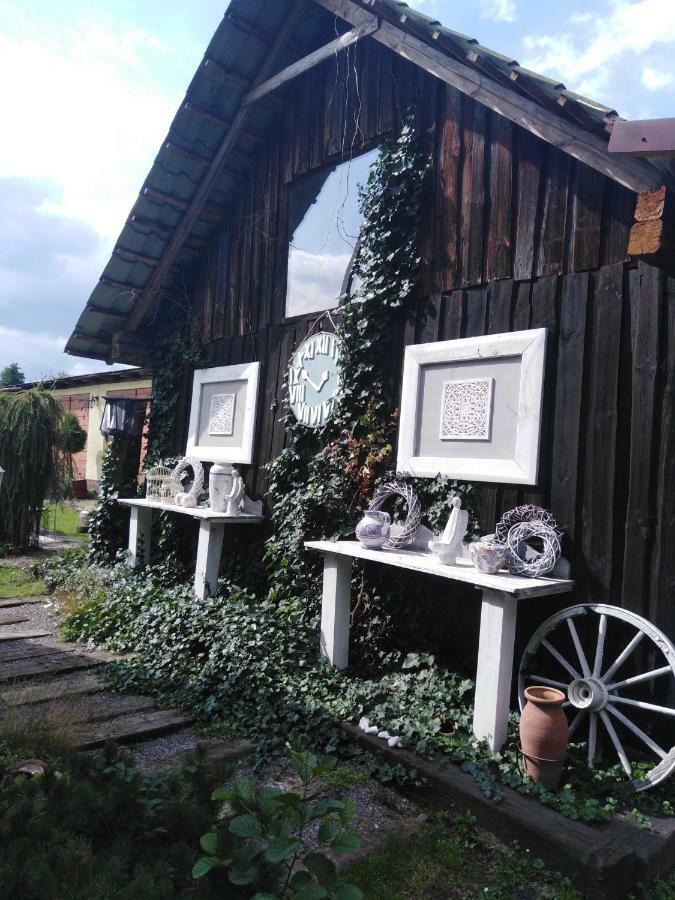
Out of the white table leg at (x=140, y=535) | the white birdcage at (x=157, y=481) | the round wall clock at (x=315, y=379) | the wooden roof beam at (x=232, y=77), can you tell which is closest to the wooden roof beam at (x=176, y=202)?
the wooden roof beam at (x=232, y=77)

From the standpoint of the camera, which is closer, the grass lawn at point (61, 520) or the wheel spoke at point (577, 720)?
the wheel spoke at point (577, 720)

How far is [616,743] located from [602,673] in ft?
1.43

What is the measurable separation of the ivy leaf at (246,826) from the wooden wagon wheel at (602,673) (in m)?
2.21

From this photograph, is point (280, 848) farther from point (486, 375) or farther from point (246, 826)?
point (486, 375)

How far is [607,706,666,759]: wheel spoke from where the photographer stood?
11.0ft

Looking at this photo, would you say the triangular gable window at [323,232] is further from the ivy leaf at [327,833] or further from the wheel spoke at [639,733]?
the ivy leaf at [327,833]

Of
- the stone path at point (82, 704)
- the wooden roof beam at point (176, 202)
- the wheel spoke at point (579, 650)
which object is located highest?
the wooden roof beam at point (176, 202)

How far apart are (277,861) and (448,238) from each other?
437 cm

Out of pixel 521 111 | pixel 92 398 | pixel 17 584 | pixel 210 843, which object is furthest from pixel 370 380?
pixel 92 398

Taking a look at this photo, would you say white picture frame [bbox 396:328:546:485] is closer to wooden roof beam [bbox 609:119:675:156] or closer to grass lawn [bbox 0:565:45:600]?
wooden roof beam [bbox 609:119:675:156]

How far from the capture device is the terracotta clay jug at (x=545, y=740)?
320cm

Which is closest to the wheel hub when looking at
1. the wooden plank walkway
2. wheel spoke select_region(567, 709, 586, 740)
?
wheel spoke select_region(567, 709, 586, 740)

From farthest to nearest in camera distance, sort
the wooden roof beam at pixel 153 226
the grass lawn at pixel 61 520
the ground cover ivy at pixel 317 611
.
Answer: the grass lawn at pixel 61 520
the wooden roof beam at pixel 153 226
the ground cover ivy at pixel 317 611

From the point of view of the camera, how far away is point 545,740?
3199mm
